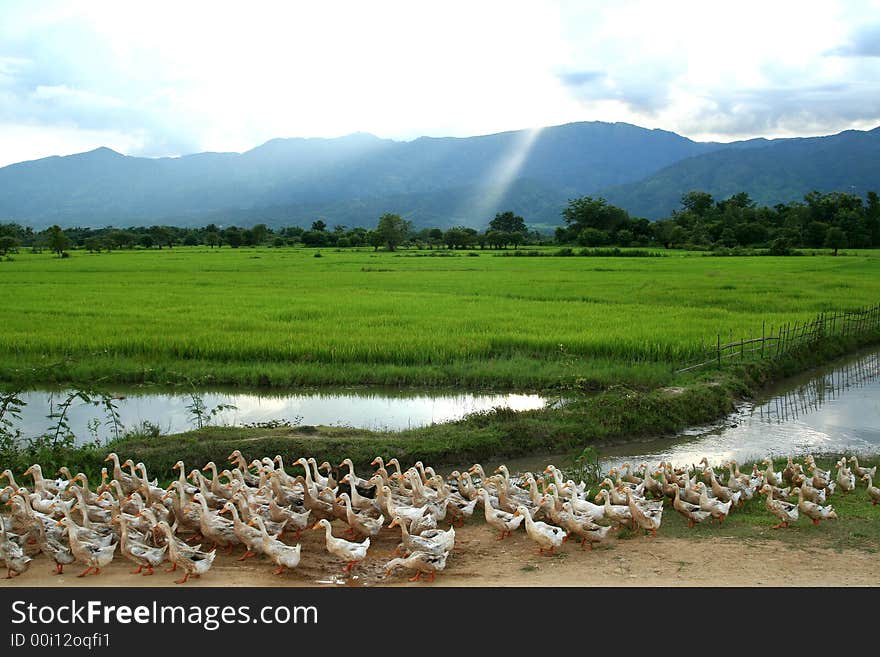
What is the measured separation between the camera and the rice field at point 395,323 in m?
18.5

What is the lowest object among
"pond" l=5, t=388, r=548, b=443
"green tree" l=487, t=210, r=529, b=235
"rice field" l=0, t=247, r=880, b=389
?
"pond" l=5, t=388, r=548, b=443

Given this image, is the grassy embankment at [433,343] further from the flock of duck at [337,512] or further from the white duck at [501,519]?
the white duck at [501,519]

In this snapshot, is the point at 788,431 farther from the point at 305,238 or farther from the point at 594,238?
the point at 305,238

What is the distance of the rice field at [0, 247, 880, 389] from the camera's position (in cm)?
1848

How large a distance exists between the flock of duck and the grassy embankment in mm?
3057

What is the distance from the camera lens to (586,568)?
7312mm

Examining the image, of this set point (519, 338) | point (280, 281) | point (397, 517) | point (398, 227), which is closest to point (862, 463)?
point (397, 517)

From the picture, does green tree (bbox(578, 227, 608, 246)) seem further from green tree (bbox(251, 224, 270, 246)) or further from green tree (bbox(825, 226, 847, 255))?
green tree (bbox(251, 224, 270, 246))

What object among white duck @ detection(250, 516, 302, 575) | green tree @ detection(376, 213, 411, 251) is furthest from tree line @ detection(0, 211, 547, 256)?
white duck @ detection(250, 516, 302, 575)

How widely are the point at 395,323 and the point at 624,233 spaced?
220 ft

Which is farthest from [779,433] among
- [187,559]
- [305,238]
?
[305,238]

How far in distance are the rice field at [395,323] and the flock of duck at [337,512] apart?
672 centimetres

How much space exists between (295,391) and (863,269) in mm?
44459

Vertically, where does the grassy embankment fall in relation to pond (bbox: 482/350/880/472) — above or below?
above
